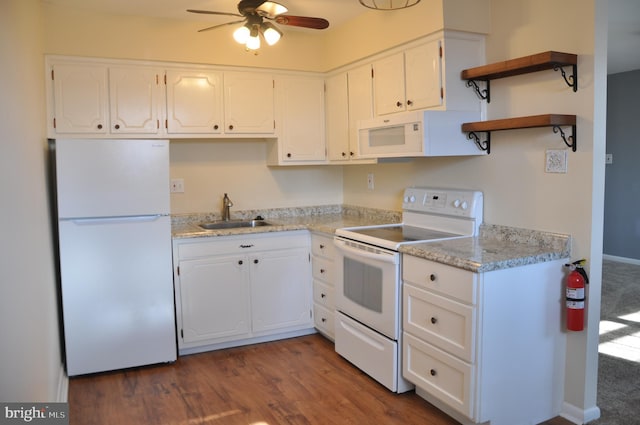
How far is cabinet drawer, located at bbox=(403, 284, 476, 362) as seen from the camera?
234 centimetres

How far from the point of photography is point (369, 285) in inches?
118

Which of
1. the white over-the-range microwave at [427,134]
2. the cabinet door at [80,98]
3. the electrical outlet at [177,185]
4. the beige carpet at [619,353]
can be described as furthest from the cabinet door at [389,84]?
the beige carpet at [619,353]

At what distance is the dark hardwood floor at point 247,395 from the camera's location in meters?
2.66

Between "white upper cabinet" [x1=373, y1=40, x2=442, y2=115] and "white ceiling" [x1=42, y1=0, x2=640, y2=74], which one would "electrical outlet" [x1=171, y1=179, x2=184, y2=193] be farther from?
"white upper cabinet" [x1=373, y1=40, x2=442, y2=115]

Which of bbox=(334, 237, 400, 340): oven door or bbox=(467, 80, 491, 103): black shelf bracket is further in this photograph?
bbox=(467, 80, 491, 103): black shelf bracket

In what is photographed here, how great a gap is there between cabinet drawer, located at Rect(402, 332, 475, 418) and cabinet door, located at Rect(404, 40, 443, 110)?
4.42 ft

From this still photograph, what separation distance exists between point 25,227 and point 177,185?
1971mm

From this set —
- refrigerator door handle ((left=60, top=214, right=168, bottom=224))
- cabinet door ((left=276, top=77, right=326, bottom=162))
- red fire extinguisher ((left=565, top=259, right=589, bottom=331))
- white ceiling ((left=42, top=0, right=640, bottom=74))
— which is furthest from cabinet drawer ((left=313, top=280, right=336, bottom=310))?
white ceiling ((left=42, top=0, right=640, bottom=74))

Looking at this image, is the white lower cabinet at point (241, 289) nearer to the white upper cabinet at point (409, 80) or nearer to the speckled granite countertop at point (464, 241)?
the speckled granite countertop at point (464, 241)

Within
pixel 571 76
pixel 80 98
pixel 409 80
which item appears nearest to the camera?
pixel 571 76

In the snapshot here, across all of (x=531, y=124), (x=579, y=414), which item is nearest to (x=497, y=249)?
(x=531, y=124)

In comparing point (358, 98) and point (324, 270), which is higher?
point (358, 98)

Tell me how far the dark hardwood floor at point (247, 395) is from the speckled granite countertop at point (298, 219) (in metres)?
0.86

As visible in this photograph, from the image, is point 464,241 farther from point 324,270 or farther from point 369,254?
point 324,270
